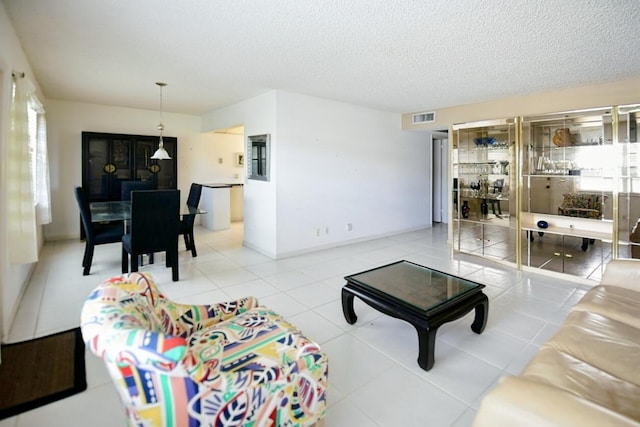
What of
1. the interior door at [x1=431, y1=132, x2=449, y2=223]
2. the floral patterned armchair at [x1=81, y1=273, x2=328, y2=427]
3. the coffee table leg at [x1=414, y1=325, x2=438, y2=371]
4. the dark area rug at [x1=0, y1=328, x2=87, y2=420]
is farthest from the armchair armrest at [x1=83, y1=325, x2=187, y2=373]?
the interior door at [x1=431, y1=132, x2=449, y2=223]

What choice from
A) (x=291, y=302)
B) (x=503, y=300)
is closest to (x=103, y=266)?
(x=291, y=302)

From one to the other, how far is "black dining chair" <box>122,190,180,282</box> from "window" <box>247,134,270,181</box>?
1.46 metres

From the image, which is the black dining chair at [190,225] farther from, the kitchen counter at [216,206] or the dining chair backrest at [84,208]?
the kitchen counter at [216,206]

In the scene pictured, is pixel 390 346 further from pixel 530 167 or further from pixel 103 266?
pixel 103 266

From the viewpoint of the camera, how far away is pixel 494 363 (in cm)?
216

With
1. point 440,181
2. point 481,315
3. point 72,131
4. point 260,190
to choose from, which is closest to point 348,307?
point 481,315

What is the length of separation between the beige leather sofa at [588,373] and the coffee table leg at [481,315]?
570mm

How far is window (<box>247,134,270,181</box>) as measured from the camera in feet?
15.4

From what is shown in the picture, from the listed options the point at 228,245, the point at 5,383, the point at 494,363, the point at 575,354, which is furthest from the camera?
the point at 228,245

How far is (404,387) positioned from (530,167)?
3578 millimetres

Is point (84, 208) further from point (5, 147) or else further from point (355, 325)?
point (355, 325)

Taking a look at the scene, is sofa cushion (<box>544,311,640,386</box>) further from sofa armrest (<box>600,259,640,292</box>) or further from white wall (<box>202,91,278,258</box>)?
white wall (<box>202,91,278,258</box>)

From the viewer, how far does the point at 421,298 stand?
7.52ft

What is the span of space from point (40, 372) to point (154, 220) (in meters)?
1.79
